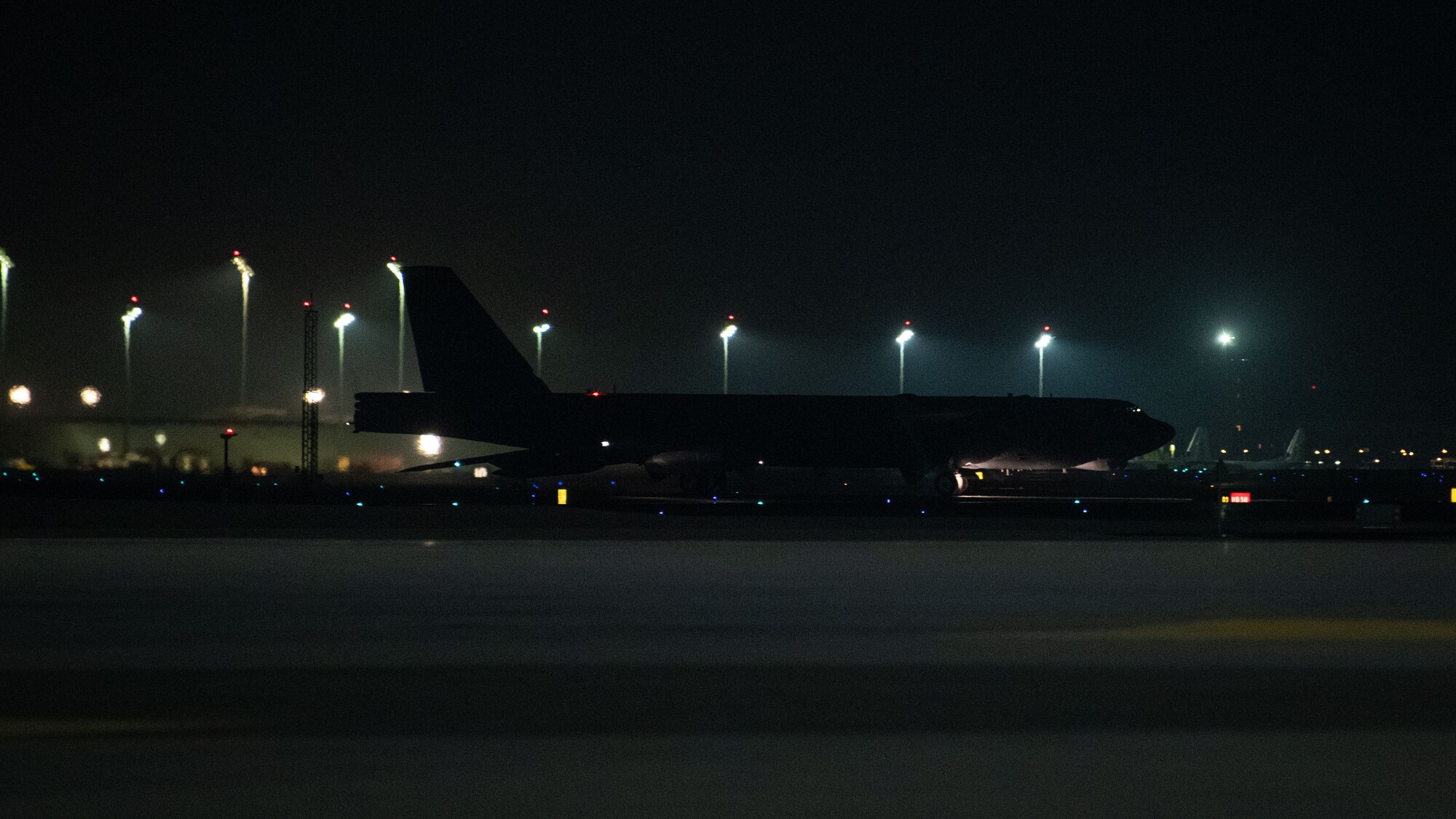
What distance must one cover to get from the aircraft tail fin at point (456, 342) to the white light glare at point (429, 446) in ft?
47.6

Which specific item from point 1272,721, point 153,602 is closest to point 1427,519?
point 1272,721

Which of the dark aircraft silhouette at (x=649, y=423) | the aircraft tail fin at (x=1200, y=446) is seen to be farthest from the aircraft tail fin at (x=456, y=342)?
the aircraft tail fin at (x=1200, y=446)

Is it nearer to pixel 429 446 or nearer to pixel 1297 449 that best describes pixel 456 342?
pixel 429 446

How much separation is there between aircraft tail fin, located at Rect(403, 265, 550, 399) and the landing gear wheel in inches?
574

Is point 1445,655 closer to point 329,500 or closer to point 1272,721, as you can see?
point 1272,721

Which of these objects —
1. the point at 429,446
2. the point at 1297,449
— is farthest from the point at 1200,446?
the point at 429,446

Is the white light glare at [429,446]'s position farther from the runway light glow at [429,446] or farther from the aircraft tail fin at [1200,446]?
the aircraft tail fin at [1200,446]

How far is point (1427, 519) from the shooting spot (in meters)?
28.8

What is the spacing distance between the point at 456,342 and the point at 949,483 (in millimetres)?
17840

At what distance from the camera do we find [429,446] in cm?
5953

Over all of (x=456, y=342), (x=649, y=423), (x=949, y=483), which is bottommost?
(x=949, y=483)

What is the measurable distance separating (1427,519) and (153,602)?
27.6 meters

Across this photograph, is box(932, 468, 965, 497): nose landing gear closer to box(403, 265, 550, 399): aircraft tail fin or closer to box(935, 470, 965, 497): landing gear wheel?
box(935, 470, 965, 497): landing gear wheel

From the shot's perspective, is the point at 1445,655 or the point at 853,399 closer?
the point at 1445,655
